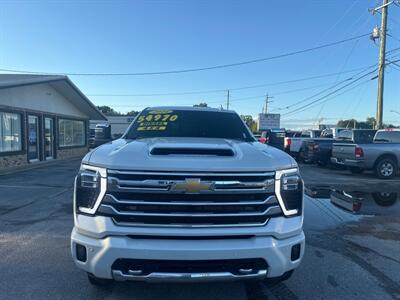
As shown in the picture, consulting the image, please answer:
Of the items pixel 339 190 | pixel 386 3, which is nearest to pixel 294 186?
pixel 339 190

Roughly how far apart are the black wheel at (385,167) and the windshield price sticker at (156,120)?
11.5m

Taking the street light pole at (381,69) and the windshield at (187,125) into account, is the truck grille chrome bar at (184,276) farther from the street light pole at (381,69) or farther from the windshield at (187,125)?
the street light pole at (381,69)

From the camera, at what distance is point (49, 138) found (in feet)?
65.4

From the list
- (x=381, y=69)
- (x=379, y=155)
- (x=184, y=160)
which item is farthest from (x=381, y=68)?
(x=184, y=160)

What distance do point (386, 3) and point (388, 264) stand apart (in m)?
24.2

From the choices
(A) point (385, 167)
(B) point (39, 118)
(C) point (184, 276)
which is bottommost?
(A) point (385, 167)

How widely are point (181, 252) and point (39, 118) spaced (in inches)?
693

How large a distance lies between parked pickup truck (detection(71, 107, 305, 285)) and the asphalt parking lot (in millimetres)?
856

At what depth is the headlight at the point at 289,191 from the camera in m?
3.15

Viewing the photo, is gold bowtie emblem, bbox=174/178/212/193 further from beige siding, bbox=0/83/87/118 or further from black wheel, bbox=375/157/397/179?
beige siding, bbox=0/83/87/118

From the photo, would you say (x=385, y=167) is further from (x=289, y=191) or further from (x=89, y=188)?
(x=89, y=188)

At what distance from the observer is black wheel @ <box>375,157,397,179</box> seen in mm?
14133

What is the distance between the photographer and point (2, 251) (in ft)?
16.4

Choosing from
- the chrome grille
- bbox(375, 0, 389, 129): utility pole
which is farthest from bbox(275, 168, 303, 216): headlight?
bbox(375, 0, 389, 129): utility pole
